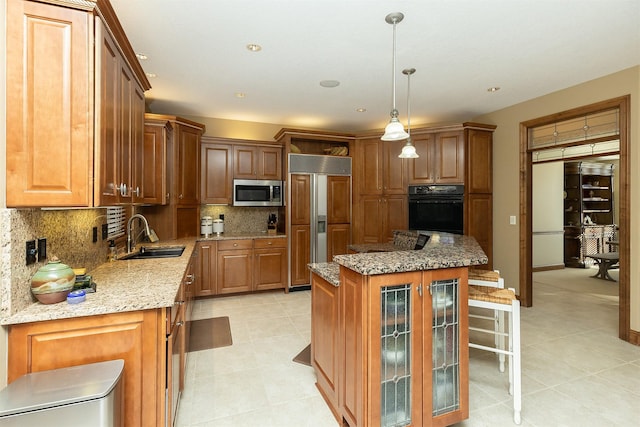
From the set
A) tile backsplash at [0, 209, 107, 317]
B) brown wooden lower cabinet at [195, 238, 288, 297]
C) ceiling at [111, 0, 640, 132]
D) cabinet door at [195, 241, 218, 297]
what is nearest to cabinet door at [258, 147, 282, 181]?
ceiling at [111, 0, 640, 132]

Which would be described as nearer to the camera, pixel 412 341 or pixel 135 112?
pixel 412 341

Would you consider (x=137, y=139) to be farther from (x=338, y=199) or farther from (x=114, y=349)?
(x=338, y=199)

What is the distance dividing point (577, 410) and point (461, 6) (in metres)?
2.81

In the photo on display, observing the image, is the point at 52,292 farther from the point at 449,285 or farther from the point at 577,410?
the point at 577,410

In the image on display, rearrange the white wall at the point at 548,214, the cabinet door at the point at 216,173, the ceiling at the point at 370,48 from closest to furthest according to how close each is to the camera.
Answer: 1. the ceiling at the point at 370,48
2. the cabinet door at the point at 216,173
3. the white wall at the point at 548,214

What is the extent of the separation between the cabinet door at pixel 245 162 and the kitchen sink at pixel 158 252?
65.9 inches

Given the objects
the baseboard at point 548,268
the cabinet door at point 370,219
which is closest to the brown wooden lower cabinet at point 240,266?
the cabinet door at point 370,219

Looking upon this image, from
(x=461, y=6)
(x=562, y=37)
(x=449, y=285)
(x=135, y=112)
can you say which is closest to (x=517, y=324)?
(x=449, y=285)

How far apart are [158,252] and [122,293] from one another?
1703 millimetres

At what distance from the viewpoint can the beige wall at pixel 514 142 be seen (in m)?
3.00

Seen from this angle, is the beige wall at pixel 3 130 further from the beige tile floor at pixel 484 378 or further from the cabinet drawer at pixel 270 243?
the cabinet drawer at pixel 270 243

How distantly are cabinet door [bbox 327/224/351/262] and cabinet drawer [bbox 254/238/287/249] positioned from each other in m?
0.72

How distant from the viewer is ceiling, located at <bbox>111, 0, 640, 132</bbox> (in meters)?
2.13

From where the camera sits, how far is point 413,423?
160cm
